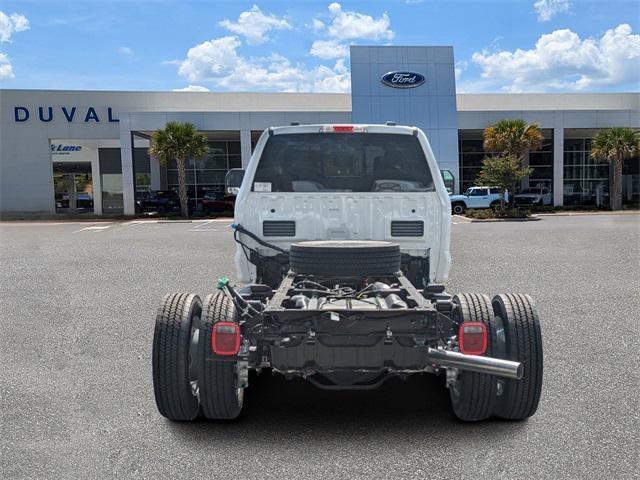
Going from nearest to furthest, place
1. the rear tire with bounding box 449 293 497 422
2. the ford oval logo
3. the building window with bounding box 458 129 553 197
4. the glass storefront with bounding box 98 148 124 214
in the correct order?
the rear tire with bounding box 449 293 497 422 → the ford oval logo → the building window with bounding box 458 129 553 197 → the glass storefront with bounding box 98 148 124 214

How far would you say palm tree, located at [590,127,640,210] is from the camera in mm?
35062

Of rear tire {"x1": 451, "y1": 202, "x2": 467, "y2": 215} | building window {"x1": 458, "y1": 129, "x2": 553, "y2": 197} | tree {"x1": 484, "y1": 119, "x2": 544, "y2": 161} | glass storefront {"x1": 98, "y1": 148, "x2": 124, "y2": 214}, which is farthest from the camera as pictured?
glass storefront {"x1": 98, "y1": 148, "x2": 124, "y2": 214}

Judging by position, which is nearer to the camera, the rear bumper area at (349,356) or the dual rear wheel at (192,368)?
the rear bumper area at (349,356)

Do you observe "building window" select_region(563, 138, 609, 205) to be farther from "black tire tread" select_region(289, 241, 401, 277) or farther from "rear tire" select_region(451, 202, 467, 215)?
"black tire tread" select_region(289, 241, 401, 277)

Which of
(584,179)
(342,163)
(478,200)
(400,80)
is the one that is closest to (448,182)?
(342,163)

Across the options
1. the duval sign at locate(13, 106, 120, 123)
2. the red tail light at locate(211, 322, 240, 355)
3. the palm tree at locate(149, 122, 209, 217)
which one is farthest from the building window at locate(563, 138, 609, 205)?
the red tail light at locate(211, 322, 240, 355)

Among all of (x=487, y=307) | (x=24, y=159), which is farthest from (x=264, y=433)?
(x=24, y=159)

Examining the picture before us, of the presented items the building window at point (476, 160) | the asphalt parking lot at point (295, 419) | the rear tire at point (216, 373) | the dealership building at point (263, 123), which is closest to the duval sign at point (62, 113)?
the dealership building at point (263, 123)

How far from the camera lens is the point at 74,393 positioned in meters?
4.95

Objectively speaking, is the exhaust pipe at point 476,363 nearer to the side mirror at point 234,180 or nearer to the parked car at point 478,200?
the side mirror at point 234,180

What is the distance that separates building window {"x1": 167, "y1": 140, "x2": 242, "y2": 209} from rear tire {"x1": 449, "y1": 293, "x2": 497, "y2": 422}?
126ft

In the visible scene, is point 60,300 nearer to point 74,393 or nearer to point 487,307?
point 74,393

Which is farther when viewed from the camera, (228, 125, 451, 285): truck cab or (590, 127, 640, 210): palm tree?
(590, 127, 640, 210): palm tree

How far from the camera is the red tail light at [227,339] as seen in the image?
12.6 ft
